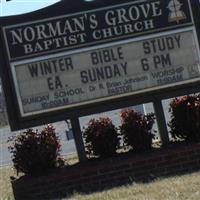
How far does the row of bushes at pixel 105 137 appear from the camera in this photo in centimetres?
1071

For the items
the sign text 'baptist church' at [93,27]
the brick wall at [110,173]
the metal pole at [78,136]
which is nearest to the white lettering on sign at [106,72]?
the sign text 'baptist church' at [93,27]

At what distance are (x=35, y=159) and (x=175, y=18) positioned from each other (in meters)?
3.55

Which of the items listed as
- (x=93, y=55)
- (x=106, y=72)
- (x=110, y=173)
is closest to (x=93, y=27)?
(x=93, y=55)

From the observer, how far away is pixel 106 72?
11094mm

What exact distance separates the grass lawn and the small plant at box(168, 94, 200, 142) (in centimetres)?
108

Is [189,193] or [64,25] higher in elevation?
[64,25]

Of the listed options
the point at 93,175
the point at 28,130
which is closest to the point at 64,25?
the point at 28,130

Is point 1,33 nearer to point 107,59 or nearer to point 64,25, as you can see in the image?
point 64,25

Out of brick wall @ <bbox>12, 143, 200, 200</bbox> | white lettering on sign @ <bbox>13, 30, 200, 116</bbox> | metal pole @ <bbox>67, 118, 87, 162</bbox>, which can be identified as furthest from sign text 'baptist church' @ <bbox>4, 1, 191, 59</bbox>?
brick wall @ <bbox>12, 143, 200, 200</bbox>

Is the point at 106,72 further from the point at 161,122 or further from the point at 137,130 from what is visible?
the point at 161,122

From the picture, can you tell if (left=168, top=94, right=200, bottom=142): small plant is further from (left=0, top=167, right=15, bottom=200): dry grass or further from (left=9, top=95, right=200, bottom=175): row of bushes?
(left=0, top=167, right=15, bottom=200): dry grass

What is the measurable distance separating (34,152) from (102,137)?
1203 millimetres

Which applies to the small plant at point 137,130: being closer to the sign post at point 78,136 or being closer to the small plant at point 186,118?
the small plant at point 186,118

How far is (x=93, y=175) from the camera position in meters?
10.5
